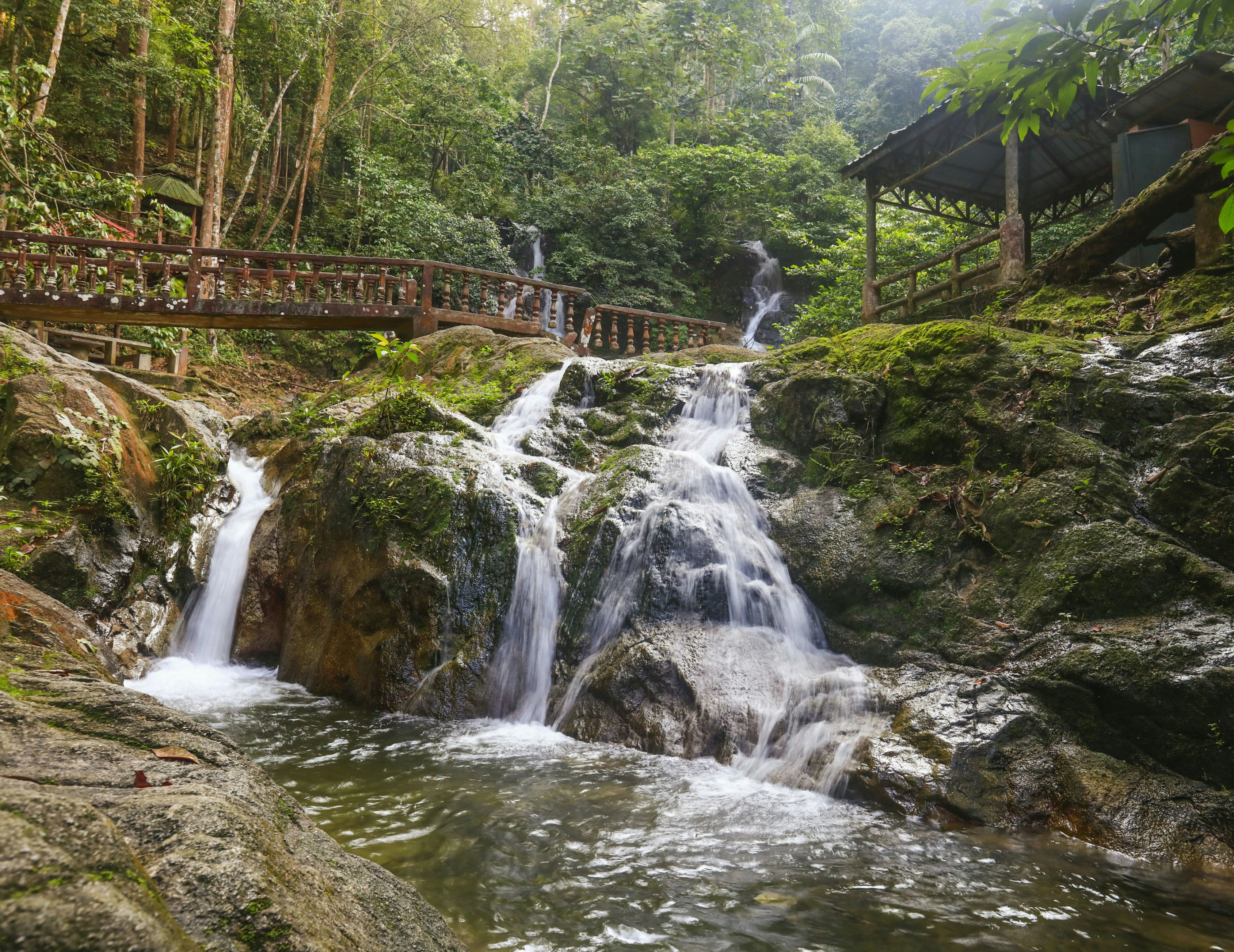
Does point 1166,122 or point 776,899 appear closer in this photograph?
point 776,899

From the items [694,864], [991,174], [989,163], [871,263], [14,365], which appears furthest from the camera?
[991,174]

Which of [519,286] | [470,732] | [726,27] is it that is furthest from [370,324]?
[726,27]

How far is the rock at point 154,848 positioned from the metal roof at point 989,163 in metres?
11.1

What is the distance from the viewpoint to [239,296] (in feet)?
43.1

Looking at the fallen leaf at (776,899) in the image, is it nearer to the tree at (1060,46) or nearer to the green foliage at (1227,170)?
the green foliage at (1227,170)

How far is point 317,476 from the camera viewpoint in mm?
7895

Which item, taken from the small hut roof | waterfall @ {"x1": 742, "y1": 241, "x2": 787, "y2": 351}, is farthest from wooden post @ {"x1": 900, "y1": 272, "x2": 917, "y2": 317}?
the small hut roof

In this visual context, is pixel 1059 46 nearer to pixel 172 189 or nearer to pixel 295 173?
pixel 172 189

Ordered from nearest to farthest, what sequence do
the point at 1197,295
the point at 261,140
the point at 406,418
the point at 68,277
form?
the point at 1197,295, the point at 406,418, the point at 68,277, the point at 261,140

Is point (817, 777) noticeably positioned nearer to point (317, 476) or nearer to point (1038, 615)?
point (1038, 615)

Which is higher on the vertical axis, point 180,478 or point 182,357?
point 182,357

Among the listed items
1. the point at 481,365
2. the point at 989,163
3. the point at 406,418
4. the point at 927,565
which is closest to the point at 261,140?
the point at 481,365

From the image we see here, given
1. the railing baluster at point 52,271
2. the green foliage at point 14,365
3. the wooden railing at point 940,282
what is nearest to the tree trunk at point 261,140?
the railing baluster at point 52,271

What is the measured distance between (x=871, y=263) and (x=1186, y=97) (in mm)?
4561
